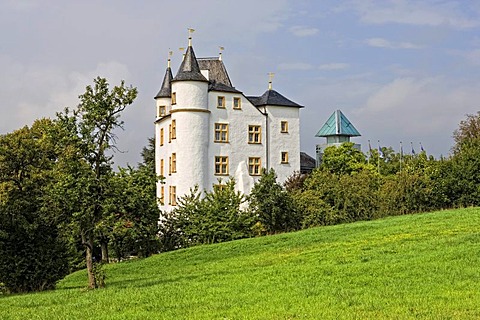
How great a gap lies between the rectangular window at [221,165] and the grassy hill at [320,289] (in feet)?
79.7

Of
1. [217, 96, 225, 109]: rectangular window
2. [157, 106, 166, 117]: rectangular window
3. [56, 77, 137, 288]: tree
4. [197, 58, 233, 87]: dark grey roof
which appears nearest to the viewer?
[56, 77, 137, 288]: tree

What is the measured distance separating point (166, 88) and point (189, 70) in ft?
29.6

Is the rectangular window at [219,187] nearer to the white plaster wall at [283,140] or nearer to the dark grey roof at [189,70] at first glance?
the white plaster wall at [283,140]

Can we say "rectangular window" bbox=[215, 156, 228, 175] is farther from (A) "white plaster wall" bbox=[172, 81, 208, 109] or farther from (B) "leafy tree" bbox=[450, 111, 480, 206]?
(B) "leafy tree" bbox=[450, 111, 480, 206]

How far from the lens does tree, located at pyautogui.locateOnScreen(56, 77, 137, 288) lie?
19297 millimetres

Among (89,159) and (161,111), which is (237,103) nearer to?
(161,111)

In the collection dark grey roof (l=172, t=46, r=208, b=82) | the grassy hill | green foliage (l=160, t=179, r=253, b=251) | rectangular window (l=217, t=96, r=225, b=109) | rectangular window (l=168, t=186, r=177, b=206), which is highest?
dark grey roof (l=172, t=46, r=208, b=82)

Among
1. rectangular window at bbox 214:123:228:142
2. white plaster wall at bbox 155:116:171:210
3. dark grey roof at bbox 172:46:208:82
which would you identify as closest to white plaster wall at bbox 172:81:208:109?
dark grey roof at bbox 172:46:208:82

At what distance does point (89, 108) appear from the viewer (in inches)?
778

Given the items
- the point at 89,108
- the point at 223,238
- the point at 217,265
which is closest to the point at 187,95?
the point at 223,238

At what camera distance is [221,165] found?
51.6 meters

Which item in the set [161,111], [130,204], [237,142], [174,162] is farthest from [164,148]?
[130,204]

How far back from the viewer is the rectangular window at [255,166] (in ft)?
174

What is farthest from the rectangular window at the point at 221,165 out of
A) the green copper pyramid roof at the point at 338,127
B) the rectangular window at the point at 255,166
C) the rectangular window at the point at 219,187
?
the green copper pyramid roof at the point at 338,127
